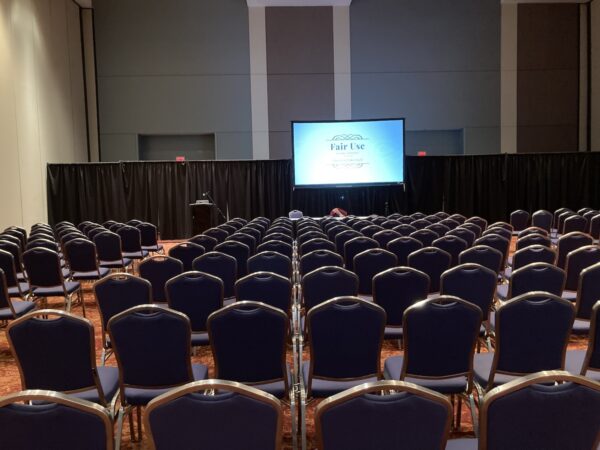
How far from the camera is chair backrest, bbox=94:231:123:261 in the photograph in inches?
349

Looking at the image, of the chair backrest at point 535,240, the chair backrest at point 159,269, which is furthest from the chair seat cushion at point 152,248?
the chair backrest at point 535,240

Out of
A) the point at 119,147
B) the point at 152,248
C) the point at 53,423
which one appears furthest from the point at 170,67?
the point at 53,423

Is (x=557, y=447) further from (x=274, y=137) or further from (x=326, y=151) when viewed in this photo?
(x=274, y=137)

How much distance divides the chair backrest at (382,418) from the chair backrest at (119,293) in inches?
111

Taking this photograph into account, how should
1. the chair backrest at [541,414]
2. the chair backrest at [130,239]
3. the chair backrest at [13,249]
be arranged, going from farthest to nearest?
the chair backrest at [130,239], the chair backrest at [13,249], the chair backrest at [541,414]

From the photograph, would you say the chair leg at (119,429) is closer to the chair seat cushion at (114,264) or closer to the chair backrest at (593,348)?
the chair backrest at (593,348)

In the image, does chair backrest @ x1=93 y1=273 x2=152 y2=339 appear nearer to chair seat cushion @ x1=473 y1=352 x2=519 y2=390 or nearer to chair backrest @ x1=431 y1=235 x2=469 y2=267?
chair seat cushion @ x1=473 y1=352 x2=519 y2=390

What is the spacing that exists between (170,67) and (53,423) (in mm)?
16345

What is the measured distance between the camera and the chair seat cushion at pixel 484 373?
3.55 meters

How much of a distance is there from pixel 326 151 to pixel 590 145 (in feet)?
26.5

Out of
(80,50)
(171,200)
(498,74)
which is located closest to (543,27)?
(498,74)

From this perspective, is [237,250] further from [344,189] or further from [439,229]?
[344,189]

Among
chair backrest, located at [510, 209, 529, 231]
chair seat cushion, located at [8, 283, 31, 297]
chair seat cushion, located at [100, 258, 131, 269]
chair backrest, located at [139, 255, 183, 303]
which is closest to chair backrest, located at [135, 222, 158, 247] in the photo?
chair seat cushion, located at [100, 258, 131, 269]

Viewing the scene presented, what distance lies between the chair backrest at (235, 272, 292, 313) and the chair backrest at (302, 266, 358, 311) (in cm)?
23
